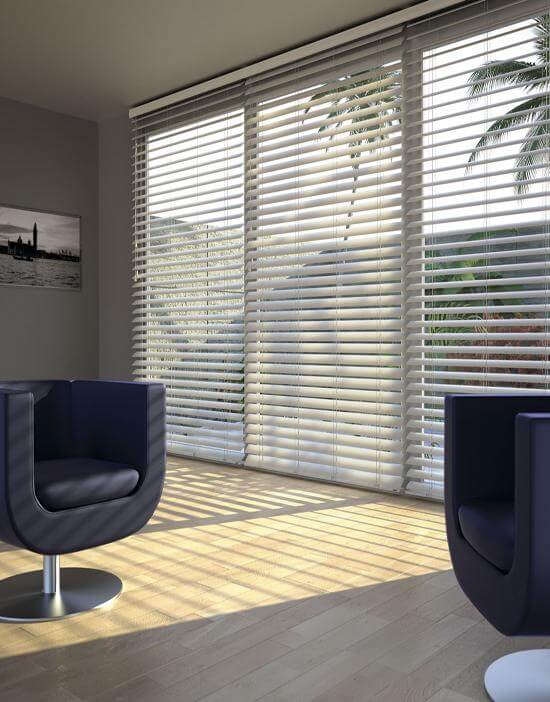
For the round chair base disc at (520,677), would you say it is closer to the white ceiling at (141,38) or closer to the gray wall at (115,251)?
the white ceiling at (141,38)

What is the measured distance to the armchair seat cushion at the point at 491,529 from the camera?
158cm

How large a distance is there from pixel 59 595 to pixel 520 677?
4.91 feet

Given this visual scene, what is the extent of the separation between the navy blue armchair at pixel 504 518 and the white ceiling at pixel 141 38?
9.06 feet

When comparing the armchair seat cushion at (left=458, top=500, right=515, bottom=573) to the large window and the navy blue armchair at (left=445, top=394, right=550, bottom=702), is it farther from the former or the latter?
the large window

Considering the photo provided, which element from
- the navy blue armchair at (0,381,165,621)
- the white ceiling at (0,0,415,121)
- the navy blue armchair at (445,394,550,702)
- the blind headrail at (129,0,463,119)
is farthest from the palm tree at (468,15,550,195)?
the navy blue armchair at (0,381,165,621)

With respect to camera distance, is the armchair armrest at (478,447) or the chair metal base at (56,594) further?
the chair metal base at (56,594)

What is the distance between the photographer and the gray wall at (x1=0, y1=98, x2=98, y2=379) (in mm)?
5211

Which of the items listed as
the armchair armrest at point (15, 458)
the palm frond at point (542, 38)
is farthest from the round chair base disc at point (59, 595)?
the palm frond at point (542, 38)

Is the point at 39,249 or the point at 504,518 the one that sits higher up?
the point at 39,249

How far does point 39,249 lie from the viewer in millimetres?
5367

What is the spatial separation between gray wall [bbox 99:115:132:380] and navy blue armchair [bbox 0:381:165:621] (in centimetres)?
291

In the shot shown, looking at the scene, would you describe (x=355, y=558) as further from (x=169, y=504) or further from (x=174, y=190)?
(x=174, y=190)

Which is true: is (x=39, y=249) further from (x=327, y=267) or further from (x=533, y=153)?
(x=533, y=153)

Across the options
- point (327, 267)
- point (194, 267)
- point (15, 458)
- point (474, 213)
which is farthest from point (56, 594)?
point (194, 267)
